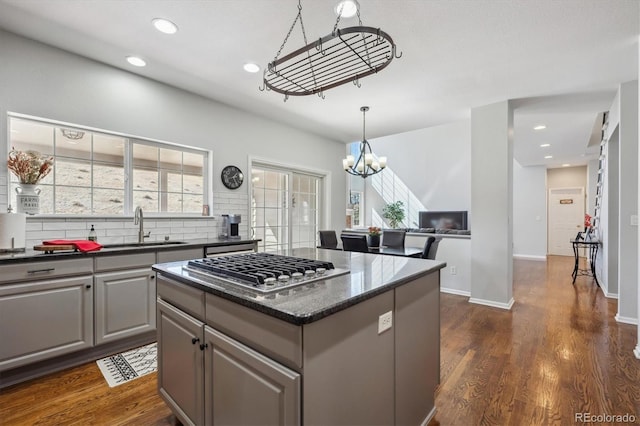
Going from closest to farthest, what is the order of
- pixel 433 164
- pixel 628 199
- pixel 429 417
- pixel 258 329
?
1. pixel 258 329
2. pixel 429 417
3. pixel 628 199
4. pixel 433 164

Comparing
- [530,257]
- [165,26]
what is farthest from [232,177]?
[530,257]

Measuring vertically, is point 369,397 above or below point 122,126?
below

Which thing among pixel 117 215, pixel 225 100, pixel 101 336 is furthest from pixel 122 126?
pixel 101 336

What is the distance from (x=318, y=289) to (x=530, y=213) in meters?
9.57

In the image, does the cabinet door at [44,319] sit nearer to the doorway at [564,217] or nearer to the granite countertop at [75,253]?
the granite countertop at [75,253]

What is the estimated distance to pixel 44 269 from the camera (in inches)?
85.0

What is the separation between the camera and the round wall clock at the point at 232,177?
3908 mm

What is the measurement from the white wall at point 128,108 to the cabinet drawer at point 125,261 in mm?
908

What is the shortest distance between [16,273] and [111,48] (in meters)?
1.99

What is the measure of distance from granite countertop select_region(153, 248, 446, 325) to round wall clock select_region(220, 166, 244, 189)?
2233 mm

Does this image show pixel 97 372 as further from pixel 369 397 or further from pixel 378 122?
pixel 378 122

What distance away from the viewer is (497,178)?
152 inches

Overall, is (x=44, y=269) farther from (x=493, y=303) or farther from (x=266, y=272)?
(x=493, y=303)

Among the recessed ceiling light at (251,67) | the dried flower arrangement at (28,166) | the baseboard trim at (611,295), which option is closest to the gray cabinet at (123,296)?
the dried flower arrangement at (28,166)
